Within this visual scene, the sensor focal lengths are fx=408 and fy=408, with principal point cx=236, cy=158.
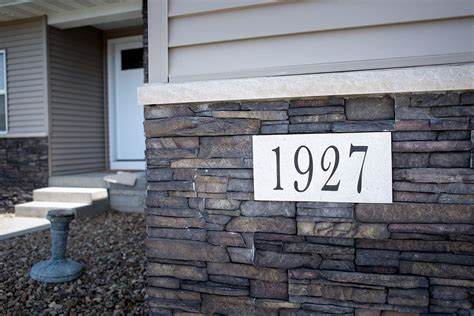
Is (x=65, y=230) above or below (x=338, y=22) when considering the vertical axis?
below

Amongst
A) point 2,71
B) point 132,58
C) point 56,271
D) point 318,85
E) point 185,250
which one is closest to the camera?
point 318,85

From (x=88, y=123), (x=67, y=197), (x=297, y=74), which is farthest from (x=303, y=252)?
(x=88, y=123)

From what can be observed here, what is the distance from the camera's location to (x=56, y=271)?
9.65 feet

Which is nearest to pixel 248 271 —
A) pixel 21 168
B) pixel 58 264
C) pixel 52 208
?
pixel 58 264

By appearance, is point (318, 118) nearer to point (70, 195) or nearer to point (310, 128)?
point (310, 128)

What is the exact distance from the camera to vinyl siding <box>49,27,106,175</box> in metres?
5.63

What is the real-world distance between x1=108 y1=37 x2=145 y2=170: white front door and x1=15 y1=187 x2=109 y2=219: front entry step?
119cm

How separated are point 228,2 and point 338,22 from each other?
509 millimetres

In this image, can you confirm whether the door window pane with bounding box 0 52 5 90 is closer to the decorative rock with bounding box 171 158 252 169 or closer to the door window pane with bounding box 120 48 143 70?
the door window pane with bounding box 120 48 143 70

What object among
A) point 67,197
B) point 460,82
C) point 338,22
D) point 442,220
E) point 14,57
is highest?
point 14,57

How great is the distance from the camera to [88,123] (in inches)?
242

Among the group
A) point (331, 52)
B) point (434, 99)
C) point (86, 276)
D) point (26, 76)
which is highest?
point (26, 76)

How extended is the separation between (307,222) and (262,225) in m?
0.20

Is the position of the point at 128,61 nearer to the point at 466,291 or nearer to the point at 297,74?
the point at 297,74
